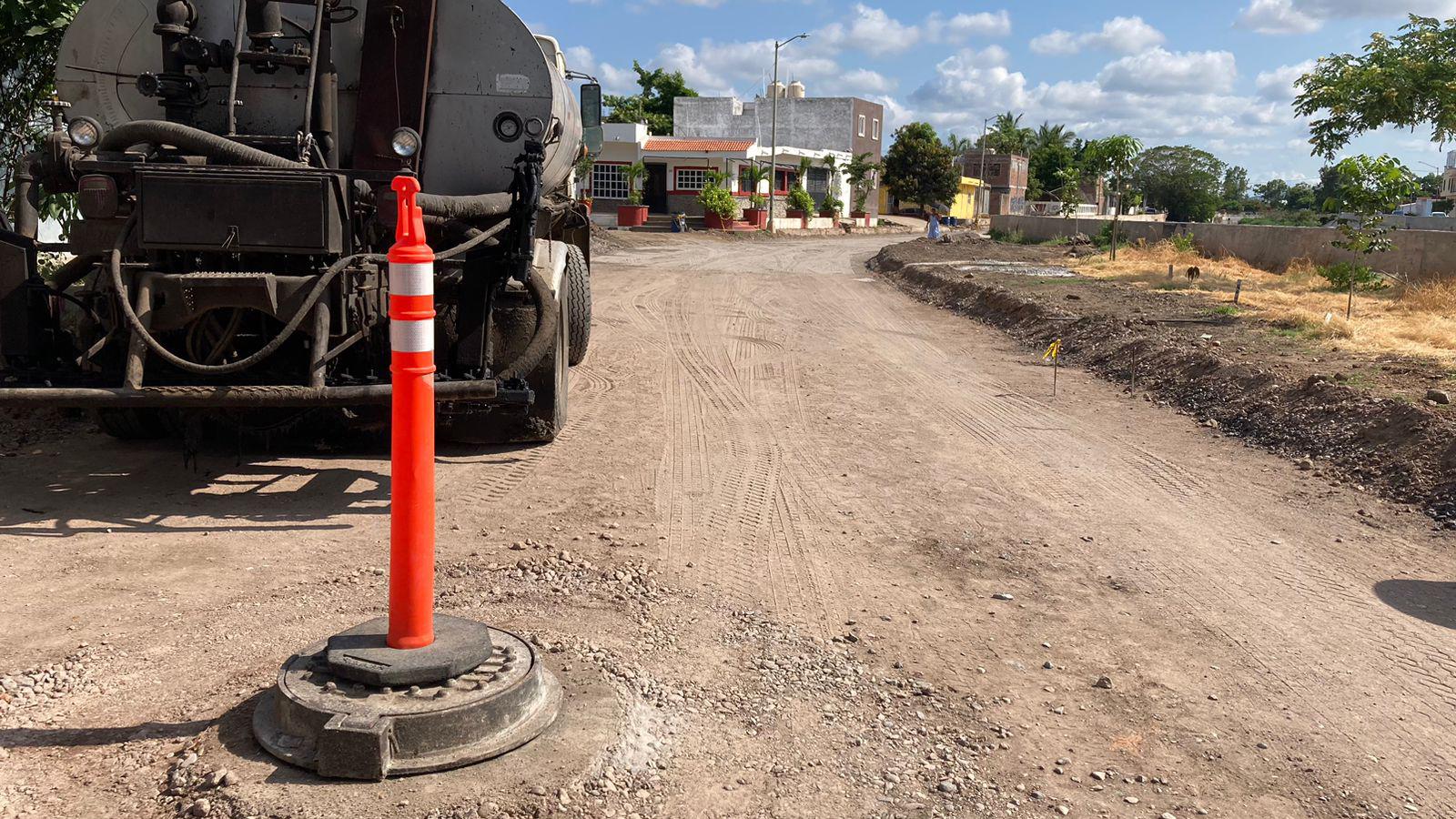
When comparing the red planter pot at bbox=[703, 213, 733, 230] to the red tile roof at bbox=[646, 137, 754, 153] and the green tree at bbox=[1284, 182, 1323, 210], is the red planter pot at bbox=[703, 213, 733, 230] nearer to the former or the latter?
the red tile roof at bbox=[646, 137, 754, 153]

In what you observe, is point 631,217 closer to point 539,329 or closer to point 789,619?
point 539,329

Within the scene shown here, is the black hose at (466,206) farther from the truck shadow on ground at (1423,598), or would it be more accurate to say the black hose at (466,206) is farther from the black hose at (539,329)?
the truck shadow on ground at (1423,598)

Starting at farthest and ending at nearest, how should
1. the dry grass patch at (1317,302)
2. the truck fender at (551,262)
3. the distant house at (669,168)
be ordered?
1. the distant house at (669,168)
2. the dry grass patch at (1317,302)
3. the truck fender at (551,262)

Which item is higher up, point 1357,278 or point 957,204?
point 957,204

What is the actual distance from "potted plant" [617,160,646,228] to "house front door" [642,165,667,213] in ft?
5.53

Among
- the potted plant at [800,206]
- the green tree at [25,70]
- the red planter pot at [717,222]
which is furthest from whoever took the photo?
the potted plant at [800,206]

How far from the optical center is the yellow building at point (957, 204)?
7449 cm

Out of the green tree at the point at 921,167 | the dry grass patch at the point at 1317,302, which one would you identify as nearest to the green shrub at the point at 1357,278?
the dry grass patch at the point at 1317,302

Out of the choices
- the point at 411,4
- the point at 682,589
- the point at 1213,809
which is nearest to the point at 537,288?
the point at 411,4

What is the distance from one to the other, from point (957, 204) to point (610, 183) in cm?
3700

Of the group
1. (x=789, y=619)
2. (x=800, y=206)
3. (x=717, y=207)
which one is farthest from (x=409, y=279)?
(x=800, y=206)

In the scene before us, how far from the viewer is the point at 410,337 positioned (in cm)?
338

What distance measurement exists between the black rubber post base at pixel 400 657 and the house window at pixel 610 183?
4916 cm

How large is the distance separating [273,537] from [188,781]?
7.99 feet
